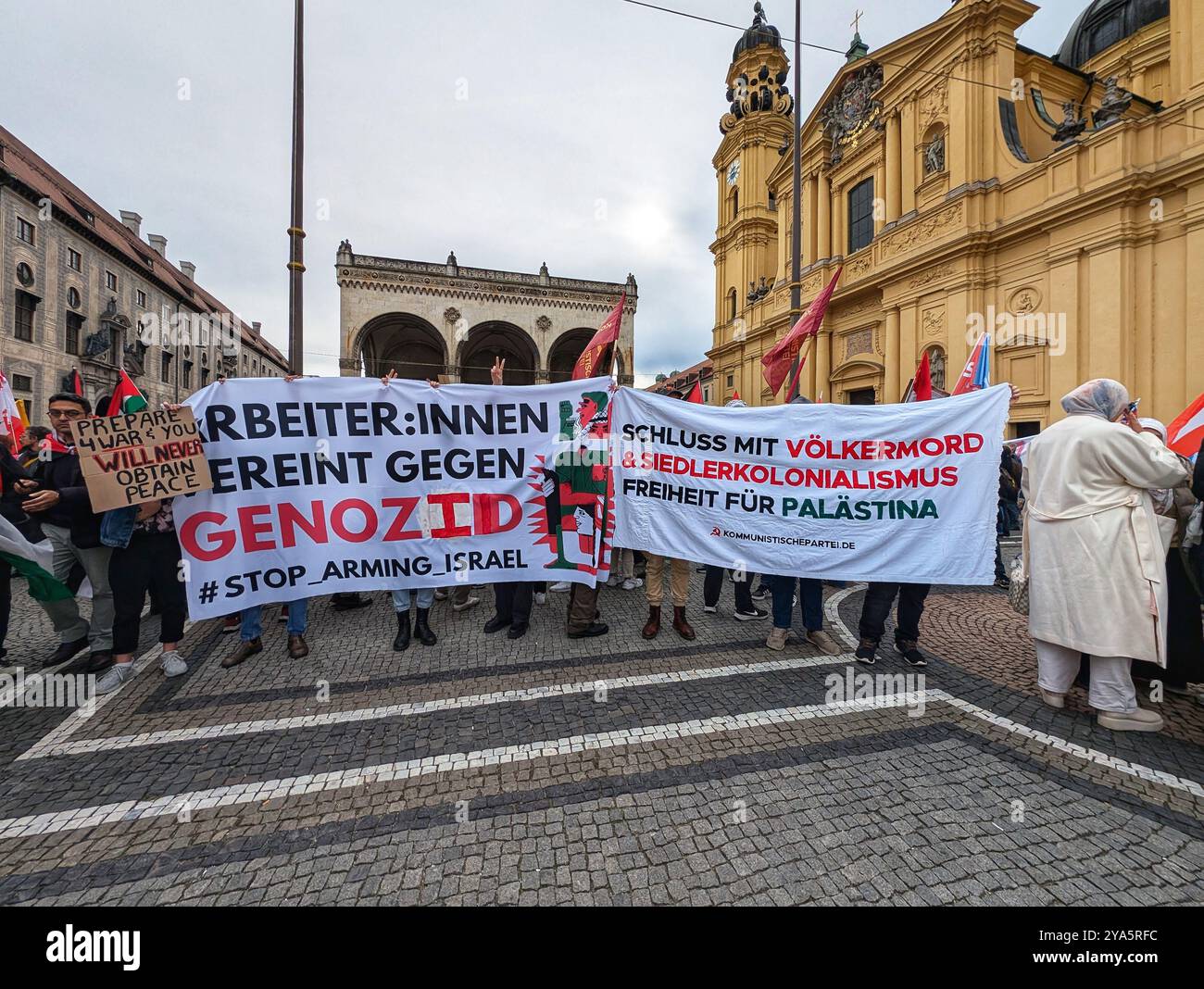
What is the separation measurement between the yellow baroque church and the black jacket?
18932 mm

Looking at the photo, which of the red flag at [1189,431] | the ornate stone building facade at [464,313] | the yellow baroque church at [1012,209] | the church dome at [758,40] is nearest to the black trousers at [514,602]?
the red flag at [1189,431]

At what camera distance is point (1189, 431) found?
4.15 m

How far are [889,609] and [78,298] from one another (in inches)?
1551

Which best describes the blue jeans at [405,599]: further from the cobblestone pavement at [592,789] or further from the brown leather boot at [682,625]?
the brown leather boot at [682,625]

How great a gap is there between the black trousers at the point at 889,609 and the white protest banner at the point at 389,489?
2.32 m

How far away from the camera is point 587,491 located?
4691mm

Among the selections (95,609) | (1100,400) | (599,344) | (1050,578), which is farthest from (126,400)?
(1100,400)

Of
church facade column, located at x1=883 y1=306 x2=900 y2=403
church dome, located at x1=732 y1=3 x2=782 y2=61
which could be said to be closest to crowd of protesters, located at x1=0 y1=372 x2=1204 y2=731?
church facade column, located at x1=883 y1=306 x2=900 y2=403

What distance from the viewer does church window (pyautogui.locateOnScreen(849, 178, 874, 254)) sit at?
20.6 meters

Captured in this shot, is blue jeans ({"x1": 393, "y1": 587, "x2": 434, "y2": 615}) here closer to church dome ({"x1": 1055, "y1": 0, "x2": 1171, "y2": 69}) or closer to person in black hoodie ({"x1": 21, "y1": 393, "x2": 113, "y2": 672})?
person in black hoodie ({"x1": 21, "y1": 393, "x2": 113, "y2": 672})

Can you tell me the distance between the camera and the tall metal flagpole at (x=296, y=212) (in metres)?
6.54

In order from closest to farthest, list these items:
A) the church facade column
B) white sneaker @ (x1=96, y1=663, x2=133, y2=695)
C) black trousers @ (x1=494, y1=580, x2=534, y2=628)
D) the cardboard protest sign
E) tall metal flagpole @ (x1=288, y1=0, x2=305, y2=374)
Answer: the cardboard protest sign < white sneaker @ (x1=96, y1=663, x2=133, y2=695) < black trousers @ (x1=494, y1=580, x2=534, y2=628) < tall metal flagpole @ (x1=288, y1=0, x2=305, y2=374) < the church facade column

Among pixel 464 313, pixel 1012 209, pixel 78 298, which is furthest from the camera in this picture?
pixel 464 313

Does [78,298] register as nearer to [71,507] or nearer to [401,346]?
[401,346]
